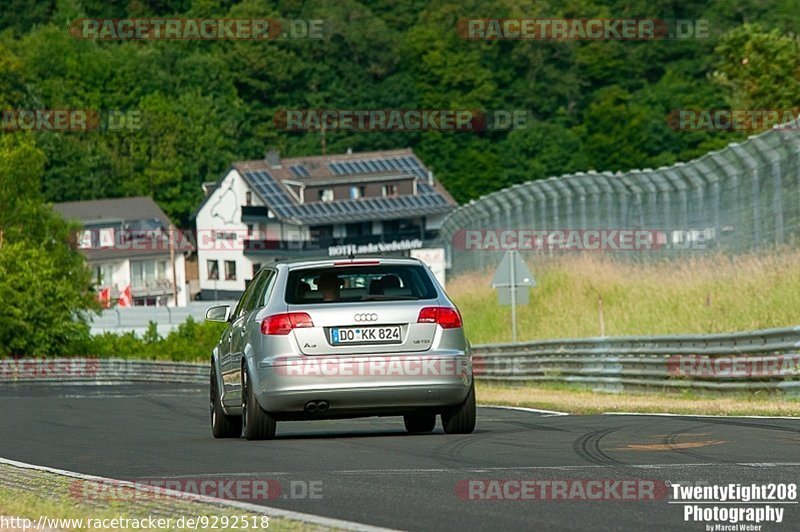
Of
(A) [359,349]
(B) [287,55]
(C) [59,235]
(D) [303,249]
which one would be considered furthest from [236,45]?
(A) [359,349]

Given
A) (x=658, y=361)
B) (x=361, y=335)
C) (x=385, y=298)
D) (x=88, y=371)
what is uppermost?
(x=385, y=298)

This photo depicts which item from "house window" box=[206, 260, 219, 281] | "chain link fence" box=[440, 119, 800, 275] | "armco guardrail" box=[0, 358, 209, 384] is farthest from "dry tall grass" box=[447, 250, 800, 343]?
"house window" box=[206, 260, 219, 281]

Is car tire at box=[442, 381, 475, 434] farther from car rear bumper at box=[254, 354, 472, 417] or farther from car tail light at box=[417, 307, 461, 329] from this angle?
car tail light at box=[417, 307, 461, 329]

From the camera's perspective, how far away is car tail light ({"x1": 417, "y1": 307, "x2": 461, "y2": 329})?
45.0ft

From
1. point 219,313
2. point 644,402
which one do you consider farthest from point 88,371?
point 219,313

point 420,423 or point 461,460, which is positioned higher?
point 461,460

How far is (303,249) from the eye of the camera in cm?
12500

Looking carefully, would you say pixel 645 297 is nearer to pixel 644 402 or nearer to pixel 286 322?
pixel 644 402

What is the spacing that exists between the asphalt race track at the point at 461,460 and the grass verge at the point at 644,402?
5.13 feet

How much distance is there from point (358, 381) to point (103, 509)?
4.61m

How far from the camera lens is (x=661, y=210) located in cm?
3269

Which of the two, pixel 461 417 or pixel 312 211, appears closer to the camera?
pixel 461 417

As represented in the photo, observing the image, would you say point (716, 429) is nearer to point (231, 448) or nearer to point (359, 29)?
point (231, 448)

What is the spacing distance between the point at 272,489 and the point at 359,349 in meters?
3.64
